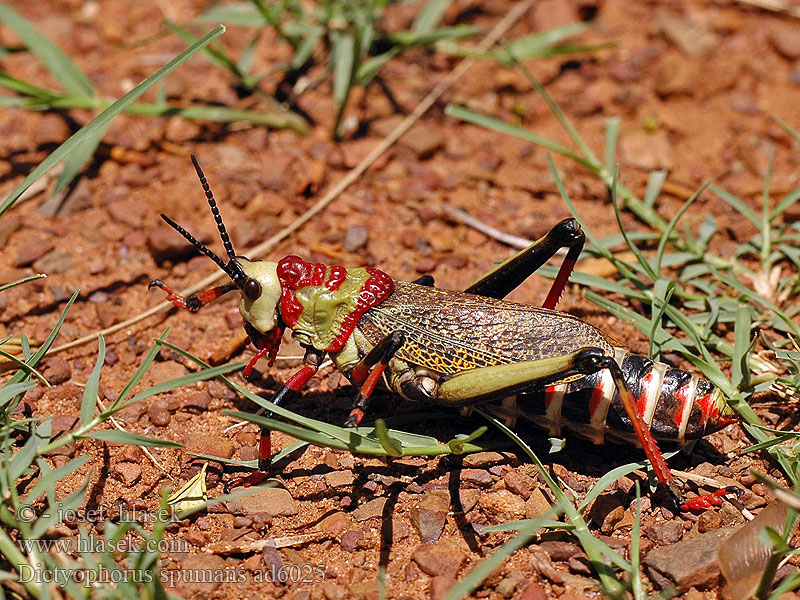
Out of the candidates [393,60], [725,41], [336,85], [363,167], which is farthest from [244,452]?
[725,41]

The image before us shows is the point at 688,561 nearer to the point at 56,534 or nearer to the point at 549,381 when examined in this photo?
the point at 549,381

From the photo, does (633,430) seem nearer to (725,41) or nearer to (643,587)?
(643,587)

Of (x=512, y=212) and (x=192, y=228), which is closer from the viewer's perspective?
(x=192, y=228)

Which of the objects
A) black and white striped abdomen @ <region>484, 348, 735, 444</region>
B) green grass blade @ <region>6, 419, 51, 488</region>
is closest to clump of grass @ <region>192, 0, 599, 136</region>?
black and white striped abdomen @ <region>484, 348, 735, 444</region>

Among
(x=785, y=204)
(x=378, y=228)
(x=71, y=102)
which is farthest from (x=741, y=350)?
(x=71, y=102)

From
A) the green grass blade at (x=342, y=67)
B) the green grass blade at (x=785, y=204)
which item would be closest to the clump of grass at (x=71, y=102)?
the green grass blade at (x=342, y=67)

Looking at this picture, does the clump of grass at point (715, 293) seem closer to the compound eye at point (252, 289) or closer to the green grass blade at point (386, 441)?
the green grass blade at point (386, 441)
